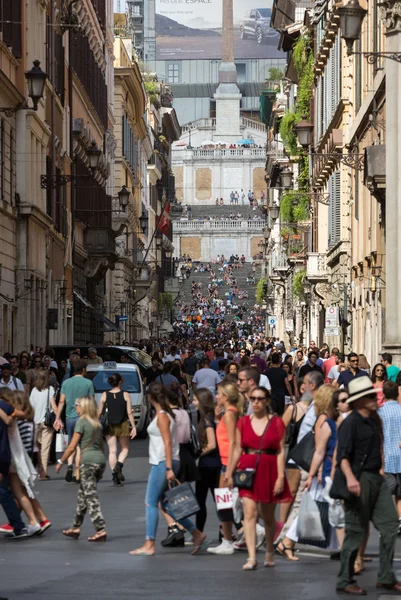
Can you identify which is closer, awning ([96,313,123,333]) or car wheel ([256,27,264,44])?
awning ([96,313,123,333])

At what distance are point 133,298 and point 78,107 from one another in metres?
26.2

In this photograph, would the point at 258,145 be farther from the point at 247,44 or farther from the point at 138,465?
the point at 138,465

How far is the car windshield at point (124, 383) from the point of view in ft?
96.6

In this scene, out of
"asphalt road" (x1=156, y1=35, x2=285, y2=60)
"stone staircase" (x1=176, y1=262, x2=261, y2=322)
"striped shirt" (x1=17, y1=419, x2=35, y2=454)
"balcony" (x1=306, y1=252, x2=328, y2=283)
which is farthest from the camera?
"asphalt road" (x1=156, y1=35, x2=285, y2=60)

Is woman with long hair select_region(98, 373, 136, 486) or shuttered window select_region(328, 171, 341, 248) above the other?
shuttered window select_region(328, 171, 341, 248)

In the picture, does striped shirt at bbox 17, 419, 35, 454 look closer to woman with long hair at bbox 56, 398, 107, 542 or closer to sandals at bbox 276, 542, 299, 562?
woman with long hair at bbox 56, 398, 107, 542

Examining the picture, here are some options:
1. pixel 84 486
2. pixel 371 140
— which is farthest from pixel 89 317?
pixel 84 486

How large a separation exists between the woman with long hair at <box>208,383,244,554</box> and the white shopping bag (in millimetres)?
54

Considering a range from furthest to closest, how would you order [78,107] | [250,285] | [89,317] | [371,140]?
[250,285]
[89,317]
[78,107]
[371,140]

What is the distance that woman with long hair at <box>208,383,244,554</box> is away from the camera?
13.8 metres

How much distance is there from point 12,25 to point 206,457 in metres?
21.7

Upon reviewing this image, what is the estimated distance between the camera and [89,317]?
57625 millimetres

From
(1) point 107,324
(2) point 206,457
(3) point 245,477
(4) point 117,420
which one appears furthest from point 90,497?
(1) point 107,324

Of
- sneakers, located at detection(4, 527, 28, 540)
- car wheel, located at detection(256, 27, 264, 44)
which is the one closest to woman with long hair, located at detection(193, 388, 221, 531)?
sneakers, located at detection(4, 527, 28, 540)
